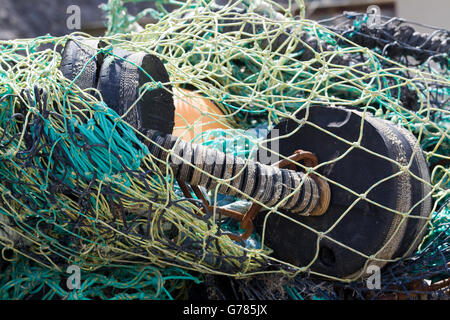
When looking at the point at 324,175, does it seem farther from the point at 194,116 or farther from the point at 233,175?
the point at 194,116

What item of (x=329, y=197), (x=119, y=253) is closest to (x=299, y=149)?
(x=329, y=197)

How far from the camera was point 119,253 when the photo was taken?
41.8 inches

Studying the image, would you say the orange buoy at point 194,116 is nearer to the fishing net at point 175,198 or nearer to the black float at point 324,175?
the fishing net at point 175,198

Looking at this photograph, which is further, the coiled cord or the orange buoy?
the orange buoy

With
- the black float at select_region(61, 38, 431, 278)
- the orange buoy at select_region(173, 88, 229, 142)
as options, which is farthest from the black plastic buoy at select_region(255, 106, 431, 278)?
the orange buoy at select_region(173, 88, 229, 142)

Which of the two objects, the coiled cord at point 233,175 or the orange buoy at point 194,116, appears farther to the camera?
the orange buoy at point 194,116

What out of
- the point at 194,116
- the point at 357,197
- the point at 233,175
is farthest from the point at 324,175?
the point at 194,116

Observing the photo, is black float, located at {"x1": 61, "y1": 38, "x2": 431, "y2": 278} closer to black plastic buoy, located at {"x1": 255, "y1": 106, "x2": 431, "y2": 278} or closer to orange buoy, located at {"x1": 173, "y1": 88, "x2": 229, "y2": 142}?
black plastic buoy, located at {"x1": 255, "y1": 106, "x2": 431, "y2": 278}

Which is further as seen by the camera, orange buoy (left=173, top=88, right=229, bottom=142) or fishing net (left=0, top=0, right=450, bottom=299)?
orange buoy (left=173, top=88, right=229, bottom=142)

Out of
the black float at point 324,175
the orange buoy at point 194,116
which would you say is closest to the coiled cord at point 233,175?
the black float at point 324,175

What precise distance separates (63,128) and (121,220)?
0.18 meters

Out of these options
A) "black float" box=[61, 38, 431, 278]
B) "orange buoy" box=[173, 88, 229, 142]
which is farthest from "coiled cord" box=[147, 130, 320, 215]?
"orange buoy" box=[173, 88, 229, 142]

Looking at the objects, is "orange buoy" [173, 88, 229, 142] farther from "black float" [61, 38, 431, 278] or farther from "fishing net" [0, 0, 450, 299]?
"black float" [61, 38, 431, 278]
